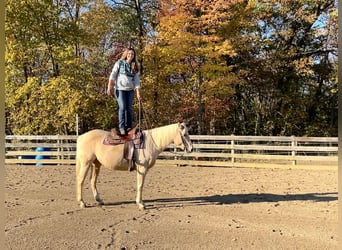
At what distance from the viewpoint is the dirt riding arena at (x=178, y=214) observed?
3996 mm

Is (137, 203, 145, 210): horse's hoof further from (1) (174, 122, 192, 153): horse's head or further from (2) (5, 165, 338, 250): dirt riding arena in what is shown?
→ (1) (174, 122, 192, 153): horse's head

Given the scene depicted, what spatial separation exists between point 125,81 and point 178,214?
2106 mm

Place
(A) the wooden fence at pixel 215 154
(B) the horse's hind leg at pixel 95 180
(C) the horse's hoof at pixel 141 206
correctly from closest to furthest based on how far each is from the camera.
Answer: (C) the horse's hoof at pixel 141 206 < (B) the horse's hind leg at pixel 95 180 < (A) the wooden fence at pixel 215 154

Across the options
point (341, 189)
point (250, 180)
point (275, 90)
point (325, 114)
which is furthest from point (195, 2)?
point (341, 189)

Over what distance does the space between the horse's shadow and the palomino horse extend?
0.45 metres

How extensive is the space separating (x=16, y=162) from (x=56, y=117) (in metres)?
2.97

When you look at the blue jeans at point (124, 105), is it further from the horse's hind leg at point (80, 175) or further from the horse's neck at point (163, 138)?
the horse's hind leg at point (80, 175)

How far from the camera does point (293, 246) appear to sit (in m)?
3.87

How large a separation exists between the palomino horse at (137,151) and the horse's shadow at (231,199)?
0.45 m

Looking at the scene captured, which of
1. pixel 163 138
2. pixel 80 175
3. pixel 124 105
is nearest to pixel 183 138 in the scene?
pixel 163 138

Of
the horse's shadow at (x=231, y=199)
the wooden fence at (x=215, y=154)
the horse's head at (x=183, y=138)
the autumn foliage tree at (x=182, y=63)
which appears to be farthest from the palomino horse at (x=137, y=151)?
the autumn foliage tree at (x=182, y=63)

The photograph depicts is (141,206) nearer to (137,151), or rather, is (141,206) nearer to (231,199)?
(137,151)

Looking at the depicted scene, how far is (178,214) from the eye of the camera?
527cm

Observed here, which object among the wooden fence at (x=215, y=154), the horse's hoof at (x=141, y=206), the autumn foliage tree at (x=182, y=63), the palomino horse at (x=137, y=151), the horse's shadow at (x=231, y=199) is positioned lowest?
the horse's shadow at (x=231, y=199)
